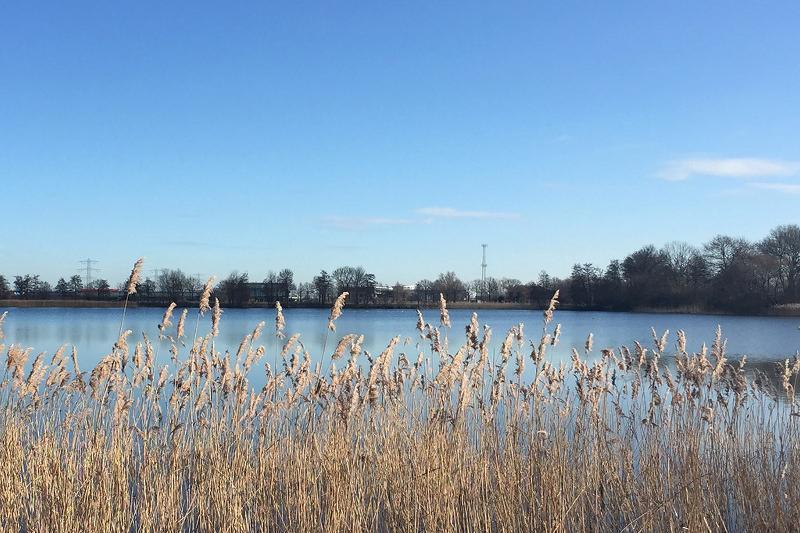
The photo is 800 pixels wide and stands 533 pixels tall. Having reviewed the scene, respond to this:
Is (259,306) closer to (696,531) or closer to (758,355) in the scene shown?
(758,355)

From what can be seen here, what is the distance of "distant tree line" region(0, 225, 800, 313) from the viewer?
57094 millimetres

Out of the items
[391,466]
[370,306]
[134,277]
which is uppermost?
[134,277]

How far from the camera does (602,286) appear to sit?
7225 cm

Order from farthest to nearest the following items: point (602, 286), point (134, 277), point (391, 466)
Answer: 1. point (602, 286)
2. point (391, 466)
3. point (134, 277)

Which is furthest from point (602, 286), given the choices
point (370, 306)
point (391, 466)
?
point (391, 466)

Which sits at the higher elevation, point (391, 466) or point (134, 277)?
point (134, 277)

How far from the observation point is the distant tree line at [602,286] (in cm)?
5709

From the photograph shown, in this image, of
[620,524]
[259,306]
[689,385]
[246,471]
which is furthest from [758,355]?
[259,306]

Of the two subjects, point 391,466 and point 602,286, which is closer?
point 391,466

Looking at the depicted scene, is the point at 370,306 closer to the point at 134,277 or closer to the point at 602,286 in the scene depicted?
the point at 602,286

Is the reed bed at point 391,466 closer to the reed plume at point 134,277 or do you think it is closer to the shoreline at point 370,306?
the reed plume at point 134,277

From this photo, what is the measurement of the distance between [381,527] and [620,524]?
66.1 inches

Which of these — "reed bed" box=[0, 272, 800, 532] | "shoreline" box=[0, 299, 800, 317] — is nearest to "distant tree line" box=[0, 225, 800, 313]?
"shoreline" box=[0, 299, 800, 317]

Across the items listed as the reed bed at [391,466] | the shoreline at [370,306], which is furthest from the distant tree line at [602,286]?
the reed bed at [391,466]
